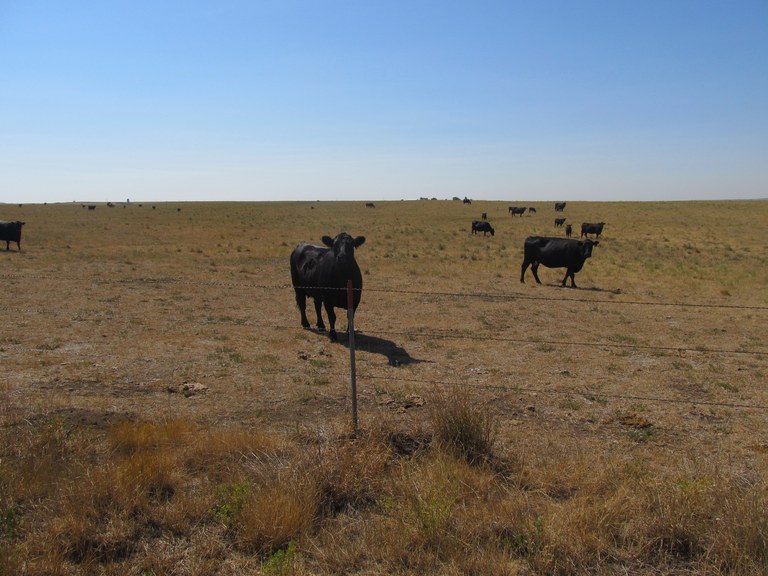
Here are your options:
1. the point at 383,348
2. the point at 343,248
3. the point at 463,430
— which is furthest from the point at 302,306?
the point at 463,430

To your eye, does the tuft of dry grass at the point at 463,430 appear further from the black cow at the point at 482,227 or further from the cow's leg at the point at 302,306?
the black cow at the point at 482,227

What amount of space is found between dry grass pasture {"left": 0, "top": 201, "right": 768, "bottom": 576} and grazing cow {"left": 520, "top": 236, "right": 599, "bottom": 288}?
4.44 m

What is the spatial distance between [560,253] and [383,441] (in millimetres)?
15052

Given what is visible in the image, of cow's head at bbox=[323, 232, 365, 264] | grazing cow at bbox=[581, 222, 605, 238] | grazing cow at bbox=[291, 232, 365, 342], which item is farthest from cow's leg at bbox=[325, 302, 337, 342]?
grazing cow at bbox=[581, 222, 605, 238]

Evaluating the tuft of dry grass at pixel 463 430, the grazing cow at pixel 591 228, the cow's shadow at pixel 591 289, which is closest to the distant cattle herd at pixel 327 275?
the tuft of dry grass at pixel 463 430

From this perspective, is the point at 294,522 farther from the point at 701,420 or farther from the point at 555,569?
the point at 701,420

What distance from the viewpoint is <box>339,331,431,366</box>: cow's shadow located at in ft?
30.5

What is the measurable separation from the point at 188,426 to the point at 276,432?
2.95ft

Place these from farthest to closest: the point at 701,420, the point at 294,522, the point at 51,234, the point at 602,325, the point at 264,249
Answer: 1. the point at 51,234
2. the point at 264,249
3. the point at 602,325
4. the point at 701,420
5. the point at 294,522

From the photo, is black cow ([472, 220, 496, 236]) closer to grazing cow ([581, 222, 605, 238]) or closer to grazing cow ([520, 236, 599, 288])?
grazing cow ([581, 222, 605, 238])

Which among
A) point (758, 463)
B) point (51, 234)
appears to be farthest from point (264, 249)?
point (758, 463)

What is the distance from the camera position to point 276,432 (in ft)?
19.1

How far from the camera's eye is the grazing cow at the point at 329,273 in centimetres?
1060

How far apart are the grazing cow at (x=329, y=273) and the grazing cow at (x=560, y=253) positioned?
919cm
